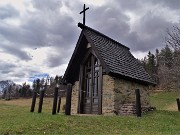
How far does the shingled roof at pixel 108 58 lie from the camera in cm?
1706

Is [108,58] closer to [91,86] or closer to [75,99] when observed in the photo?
[91,86]

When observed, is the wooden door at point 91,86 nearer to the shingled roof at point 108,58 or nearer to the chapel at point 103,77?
the chapel at point 103,77

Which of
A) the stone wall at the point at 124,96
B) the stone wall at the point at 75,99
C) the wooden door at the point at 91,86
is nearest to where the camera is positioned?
the stone wall at the point at 124,96

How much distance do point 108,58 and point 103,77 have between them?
137 cm

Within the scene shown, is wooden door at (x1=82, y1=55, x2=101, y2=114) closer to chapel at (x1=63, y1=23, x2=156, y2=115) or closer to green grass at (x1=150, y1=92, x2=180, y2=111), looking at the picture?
chapel at (x1=63, y1=23, x2=156, y2=115)

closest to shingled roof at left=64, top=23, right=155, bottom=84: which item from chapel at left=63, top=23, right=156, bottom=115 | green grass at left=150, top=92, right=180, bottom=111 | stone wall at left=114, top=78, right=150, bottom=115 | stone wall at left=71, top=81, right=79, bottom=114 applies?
chapel at left=63, top=23, right=156, bottom=115

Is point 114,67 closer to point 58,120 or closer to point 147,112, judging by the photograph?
point 147,112

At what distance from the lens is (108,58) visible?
17547mm

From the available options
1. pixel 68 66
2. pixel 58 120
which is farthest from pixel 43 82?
pixel 58 120

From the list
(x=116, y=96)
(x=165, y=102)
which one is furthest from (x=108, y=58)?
(x=165, y=102)

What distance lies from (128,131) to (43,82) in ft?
356

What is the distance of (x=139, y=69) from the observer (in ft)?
66.9

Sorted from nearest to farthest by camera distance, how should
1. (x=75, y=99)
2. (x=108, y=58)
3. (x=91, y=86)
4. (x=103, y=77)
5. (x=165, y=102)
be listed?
(x=103, y=77), (x=108, y=58), (x=91, y=86), (x=75, y=99), (x=165, y=102)

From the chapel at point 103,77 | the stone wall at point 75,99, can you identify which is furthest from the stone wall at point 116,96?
the stone wall at point 75,99
